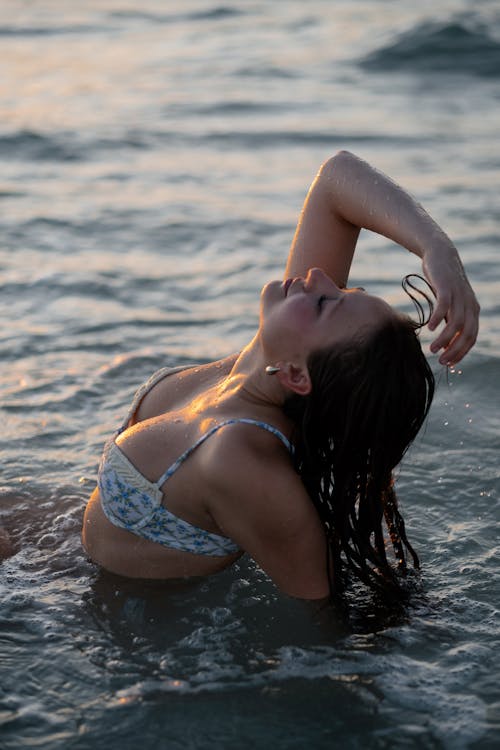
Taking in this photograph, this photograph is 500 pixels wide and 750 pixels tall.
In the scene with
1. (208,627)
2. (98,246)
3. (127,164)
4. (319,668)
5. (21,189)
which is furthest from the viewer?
(127,164)

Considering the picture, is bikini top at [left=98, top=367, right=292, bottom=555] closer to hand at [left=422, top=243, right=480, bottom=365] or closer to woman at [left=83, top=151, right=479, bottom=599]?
woman at [left=83, top=151, right=479, bottom=599]

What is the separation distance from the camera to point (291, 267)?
3963mm

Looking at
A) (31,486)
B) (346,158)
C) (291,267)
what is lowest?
(31,486)

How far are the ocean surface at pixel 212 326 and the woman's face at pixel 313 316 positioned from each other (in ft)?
3.02

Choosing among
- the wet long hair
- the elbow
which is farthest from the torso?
the elbow

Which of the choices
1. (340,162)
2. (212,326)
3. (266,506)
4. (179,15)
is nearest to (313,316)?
(266,506)

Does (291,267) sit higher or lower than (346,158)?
lower

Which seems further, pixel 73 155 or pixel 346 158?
pixel 73 155

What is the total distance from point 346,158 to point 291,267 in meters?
0.41

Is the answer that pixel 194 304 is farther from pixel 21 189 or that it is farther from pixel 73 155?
pixel 73 155

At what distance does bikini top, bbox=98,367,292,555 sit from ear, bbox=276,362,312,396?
0.58 ft

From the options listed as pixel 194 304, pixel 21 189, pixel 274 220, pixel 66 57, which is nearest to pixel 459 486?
pixel 194 304

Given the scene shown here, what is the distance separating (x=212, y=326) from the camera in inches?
256

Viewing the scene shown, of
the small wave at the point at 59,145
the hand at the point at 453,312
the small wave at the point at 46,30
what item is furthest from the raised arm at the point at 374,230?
the small wave at the point at 46,30
